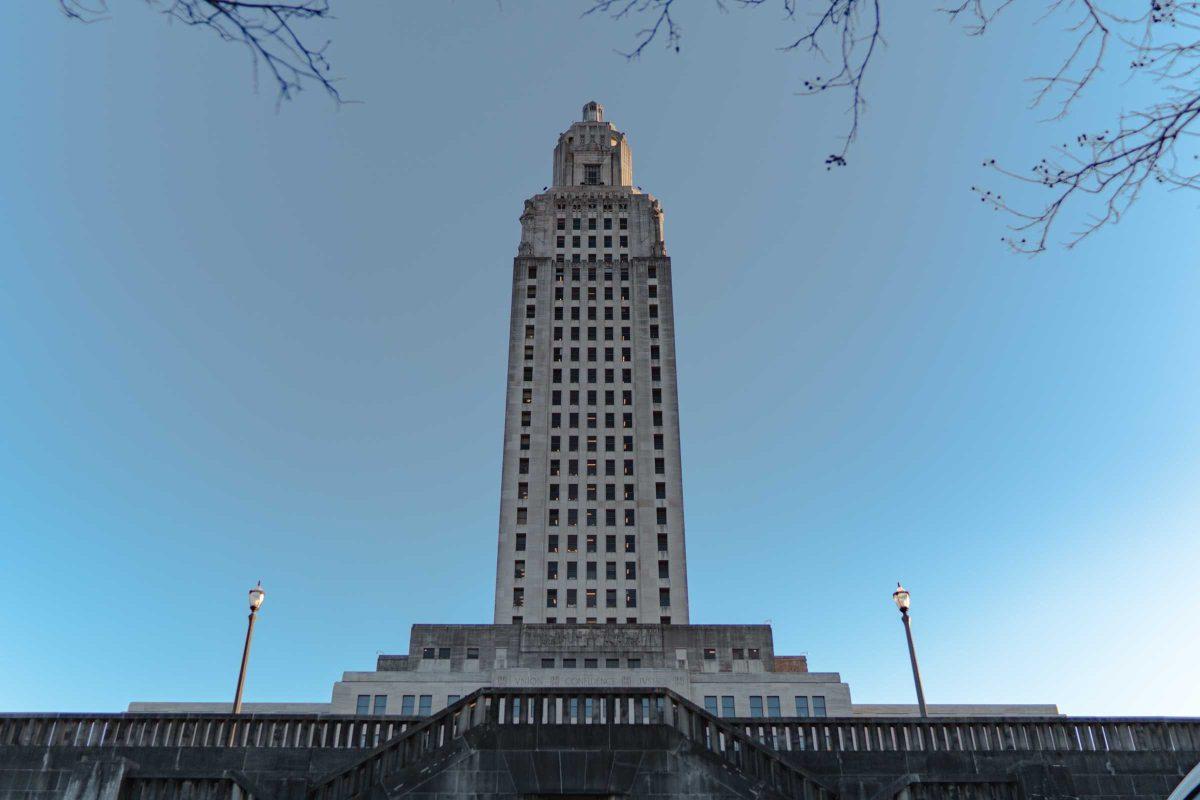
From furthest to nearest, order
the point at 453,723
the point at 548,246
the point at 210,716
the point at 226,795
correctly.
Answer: the point at 548,246 < the point at 210,716 < the point at 453,723 < the point at 226,795

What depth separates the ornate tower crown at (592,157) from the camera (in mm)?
123000

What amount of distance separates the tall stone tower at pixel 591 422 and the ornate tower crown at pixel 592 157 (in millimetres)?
3807

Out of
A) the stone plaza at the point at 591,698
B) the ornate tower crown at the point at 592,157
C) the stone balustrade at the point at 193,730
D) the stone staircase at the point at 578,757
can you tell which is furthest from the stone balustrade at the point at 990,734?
the ornate tower crown at the point at 592,157

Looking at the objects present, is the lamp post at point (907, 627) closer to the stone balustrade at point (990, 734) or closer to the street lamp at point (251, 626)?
the stone balustrade at point (990, 734)

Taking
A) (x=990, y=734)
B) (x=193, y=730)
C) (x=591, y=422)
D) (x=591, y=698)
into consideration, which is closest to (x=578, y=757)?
(x=591, y=698)

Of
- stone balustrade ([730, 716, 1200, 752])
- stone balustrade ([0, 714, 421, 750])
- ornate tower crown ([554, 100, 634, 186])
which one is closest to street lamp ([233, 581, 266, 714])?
stone balustrade ([0, 714, 421, 750])

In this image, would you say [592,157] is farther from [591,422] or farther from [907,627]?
[907,627]

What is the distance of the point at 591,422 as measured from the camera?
97312 mm

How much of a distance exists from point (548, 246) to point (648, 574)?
43216 millimetres

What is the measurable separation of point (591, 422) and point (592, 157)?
1751 inches

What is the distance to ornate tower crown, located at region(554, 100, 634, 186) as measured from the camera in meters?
123

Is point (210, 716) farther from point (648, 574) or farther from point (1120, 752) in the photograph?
point (648, 574)

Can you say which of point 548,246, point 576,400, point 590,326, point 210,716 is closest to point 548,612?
point 576,400

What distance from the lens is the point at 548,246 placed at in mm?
110312
